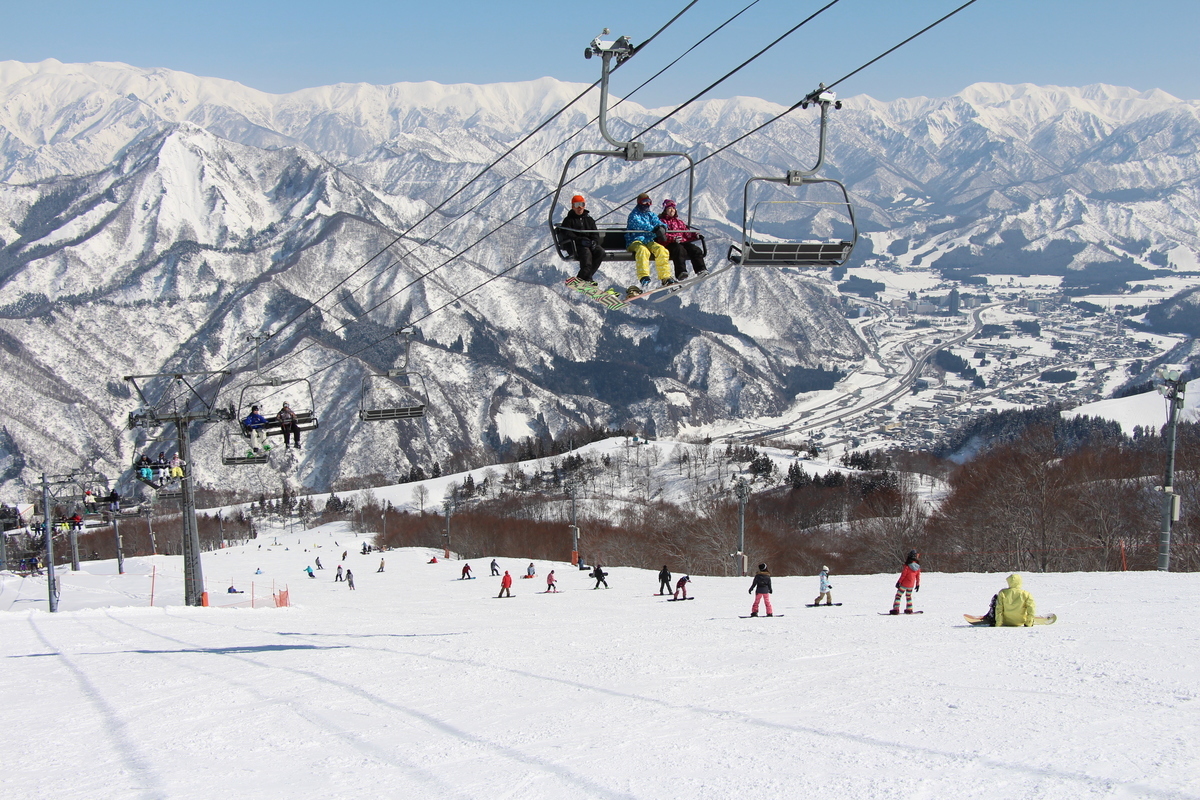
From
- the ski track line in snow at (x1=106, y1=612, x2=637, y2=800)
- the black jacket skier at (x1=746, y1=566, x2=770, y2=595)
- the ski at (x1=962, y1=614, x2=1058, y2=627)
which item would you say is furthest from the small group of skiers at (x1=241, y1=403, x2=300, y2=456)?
the ski at (x1=962, y1=614, x2=1058, y2=627)

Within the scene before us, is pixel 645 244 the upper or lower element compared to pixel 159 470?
upper

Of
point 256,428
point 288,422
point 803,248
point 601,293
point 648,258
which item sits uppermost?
point 648,258

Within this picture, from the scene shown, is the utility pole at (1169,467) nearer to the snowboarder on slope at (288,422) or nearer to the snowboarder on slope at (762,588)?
the snowboarder on slope at (762,588)

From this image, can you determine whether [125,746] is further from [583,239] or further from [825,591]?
[825,591]

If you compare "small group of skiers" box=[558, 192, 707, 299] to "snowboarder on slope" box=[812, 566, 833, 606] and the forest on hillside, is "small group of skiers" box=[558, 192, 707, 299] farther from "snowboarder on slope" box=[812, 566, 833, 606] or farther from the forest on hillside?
the forest on hillside

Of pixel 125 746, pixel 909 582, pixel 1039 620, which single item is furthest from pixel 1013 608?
pixel 125 746

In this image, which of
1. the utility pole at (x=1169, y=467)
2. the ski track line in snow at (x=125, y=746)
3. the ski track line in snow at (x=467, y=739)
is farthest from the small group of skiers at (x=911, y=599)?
the ski track line in snow at (x=125, y=746)

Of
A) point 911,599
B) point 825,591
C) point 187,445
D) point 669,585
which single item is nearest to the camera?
point 911,599
